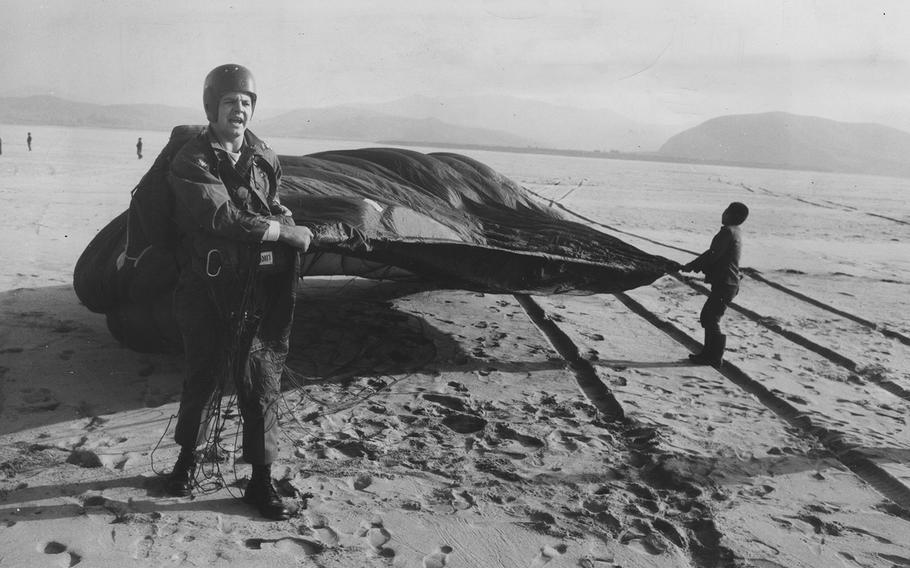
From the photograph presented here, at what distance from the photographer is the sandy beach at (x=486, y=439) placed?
2.87 meters

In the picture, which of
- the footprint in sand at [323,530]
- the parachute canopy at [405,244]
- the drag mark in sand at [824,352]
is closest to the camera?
the footprint in sand at [323,530]

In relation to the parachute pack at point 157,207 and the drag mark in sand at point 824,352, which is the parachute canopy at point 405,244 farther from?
the drag mark in sand at point 824,352

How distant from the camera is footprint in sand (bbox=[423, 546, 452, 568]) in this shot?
8.97 ft

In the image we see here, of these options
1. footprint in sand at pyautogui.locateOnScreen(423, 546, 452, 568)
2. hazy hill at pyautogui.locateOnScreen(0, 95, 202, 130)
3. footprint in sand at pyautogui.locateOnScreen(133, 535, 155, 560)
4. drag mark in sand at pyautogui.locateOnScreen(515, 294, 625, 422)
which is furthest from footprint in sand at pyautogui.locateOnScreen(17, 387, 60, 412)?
hazy hill at pyautogui.locateOnScreen(0, 95, 202, 130)

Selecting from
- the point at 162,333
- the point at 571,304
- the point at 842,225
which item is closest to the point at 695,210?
the point at 842,225

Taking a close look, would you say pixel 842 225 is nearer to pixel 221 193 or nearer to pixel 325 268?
pixel 325 268

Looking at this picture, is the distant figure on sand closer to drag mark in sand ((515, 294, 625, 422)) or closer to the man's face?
drag mark in sand ((515, 294, 625, 422))

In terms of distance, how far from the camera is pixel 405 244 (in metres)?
Answer: 4.47

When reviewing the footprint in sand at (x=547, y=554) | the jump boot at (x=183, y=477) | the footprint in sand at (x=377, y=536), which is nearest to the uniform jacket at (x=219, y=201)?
the jump boot at (x=183, y=477)

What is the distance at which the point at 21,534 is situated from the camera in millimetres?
2738

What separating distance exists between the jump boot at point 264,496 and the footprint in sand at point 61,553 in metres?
0.65

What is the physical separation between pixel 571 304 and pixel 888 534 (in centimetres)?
420

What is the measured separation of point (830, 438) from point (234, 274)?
127 inches

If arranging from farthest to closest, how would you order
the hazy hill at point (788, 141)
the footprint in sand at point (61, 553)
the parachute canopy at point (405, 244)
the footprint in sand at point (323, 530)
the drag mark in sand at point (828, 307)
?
the hazy hill at point (788, 141) < the drag mark in sand at point (828, 307) < the parachute canopy at point (405, 244) < the footprint in sand at point (323, 530) < the footprint in sand at point (61, 553)
